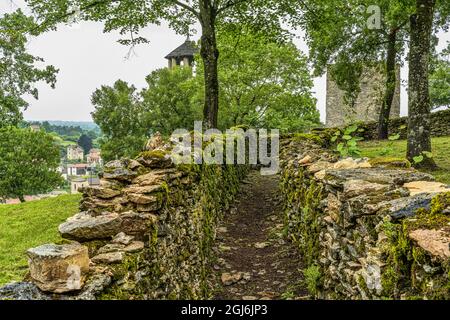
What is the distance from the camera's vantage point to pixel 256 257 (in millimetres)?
7961

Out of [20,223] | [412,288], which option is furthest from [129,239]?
[20,223]

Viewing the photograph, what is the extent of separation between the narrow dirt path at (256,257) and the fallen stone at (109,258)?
3216 millimetres

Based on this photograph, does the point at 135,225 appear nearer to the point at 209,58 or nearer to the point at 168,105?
the point at 209,58

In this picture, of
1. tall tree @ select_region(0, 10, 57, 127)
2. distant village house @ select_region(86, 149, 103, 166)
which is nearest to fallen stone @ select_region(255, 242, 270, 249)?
tall tree @ select_region(0, 10, 57, 127)

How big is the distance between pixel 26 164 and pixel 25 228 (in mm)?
37575

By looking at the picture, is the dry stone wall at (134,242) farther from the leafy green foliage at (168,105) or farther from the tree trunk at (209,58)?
the leafy green foliage at (168,105)

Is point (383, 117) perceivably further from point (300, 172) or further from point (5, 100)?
point (5, 100)

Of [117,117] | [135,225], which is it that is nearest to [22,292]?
[135,225]

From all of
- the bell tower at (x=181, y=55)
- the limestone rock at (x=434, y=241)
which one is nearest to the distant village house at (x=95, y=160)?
the bell tower at (x=181, y=55)

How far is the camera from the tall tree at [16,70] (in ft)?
42.5

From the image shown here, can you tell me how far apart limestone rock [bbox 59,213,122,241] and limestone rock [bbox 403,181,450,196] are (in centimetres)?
272

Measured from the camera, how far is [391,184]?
4316mm

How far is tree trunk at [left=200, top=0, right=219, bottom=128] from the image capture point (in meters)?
14.3
